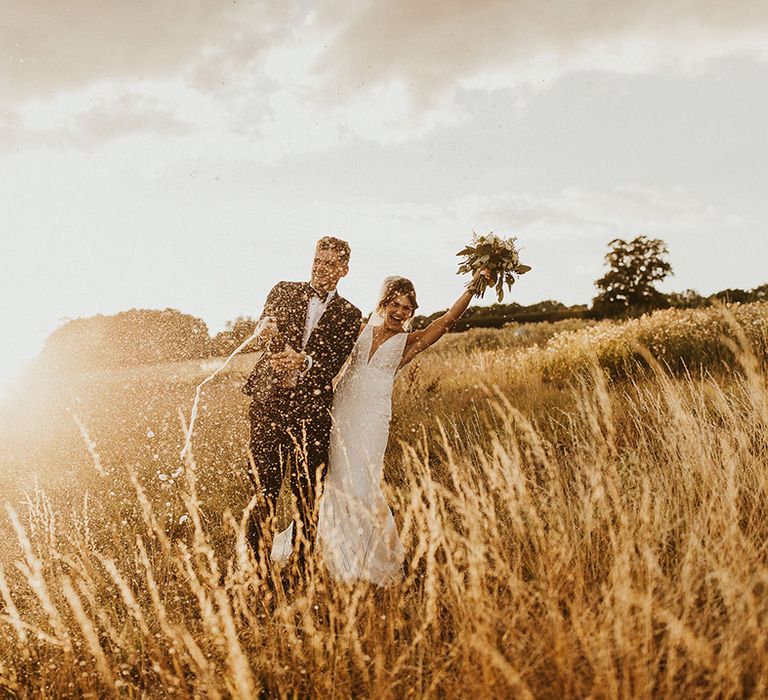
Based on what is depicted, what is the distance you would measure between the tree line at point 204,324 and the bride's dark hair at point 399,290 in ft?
4.49

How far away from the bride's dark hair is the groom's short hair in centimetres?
40

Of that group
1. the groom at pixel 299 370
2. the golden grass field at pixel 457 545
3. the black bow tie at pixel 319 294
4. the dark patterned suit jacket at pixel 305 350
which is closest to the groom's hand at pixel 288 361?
the groom at pixel 299 370

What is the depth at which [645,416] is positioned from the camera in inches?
231

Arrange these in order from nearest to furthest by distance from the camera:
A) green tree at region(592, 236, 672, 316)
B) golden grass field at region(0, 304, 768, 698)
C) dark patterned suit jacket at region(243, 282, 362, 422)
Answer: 1. golden grass field at region(0, 304, 768, 698)
2. dark patterned suit jacket at region(243, 282, 362, 422)
3. green tree at region(592, 236, 672, 316)

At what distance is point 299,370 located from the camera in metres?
4.07

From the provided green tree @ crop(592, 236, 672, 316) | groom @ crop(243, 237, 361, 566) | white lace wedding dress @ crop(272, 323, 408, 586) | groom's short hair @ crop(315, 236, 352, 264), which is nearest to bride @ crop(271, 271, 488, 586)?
white lace wedding dress @ crop(272, 323, 408, 586)

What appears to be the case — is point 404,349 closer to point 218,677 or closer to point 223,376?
point 218,677

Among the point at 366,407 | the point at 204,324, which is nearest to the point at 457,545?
the point at 366,407

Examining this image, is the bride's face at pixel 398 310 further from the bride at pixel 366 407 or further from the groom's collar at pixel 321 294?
the groom's collar at pixel 321 294

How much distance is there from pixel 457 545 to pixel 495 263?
83.3 inches

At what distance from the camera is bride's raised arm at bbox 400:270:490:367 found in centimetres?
431

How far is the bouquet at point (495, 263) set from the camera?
436 centimetres

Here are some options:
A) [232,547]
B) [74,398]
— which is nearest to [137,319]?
[74,398]

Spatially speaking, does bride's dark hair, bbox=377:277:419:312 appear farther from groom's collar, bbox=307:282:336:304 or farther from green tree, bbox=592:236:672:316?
green tree, bbox=592:236:672:316
